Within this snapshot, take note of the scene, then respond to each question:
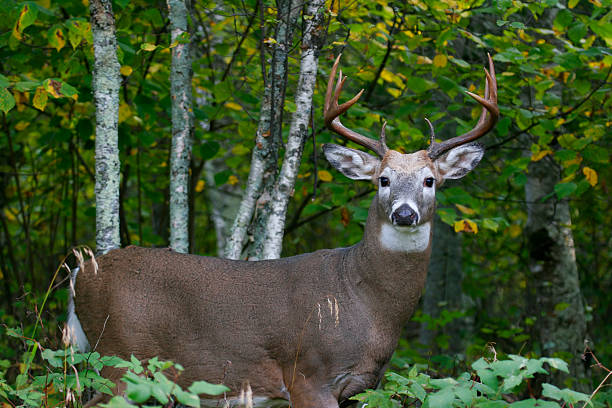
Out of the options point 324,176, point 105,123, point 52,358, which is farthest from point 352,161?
point 52,358

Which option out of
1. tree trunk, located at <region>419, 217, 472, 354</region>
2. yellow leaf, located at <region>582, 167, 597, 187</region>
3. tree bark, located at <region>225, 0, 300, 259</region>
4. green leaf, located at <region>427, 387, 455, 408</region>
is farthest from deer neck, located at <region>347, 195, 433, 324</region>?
tree trunk, located at <region>419, 217, 472, 354</region>

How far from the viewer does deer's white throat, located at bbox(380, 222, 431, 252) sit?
14.3 feet

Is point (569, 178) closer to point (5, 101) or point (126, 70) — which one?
point (126, 70)

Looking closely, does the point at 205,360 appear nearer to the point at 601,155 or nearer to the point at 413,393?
the point at 413,393

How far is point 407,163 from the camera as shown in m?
4.56

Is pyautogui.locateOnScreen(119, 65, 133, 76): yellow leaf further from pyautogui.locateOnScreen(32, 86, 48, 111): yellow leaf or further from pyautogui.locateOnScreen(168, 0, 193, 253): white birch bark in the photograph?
pyautogui.locateOnScreen(32, 86, 48, 111): yellow leaf

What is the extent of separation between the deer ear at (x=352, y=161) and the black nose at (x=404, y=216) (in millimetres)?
828

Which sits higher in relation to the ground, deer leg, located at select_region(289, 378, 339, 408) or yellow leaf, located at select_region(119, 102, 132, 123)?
yellow leaf, located at select_region(119, 102, 132, 123)

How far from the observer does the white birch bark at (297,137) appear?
514 cm

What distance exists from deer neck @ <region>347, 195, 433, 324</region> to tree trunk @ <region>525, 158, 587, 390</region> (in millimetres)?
3124

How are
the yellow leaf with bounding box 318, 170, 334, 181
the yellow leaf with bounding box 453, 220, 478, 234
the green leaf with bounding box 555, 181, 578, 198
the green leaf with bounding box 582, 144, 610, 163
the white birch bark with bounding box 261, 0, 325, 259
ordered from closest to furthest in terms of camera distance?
1. the white birch bark with bounding box 261, 0, 325, 259
2. the yellow leaf with bounding box 453, 220, 478, 234
3. the green leaf with bounding box 555, 181, 578, 198
4. the green leaf with bounding box 582, 144, 610, 163
5. the yellow leaf with bounding box 318, 170, 334, 181

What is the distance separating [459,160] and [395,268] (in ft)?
3.45

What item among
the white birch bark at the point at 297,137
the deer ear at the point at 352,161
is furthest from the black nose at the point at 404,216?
the white birch bark at the point at 297,137

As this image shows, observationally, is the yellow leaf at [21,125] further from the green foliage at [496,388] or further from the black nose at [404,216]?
the green foliage at [496,388]
